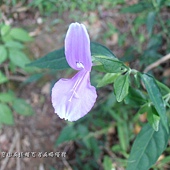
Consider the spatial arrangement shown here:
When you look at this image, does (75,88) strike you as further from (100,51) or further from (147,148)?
(147,148)

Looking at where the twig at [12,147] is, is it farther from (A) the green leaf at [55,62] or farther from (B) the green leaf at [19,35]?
(A) the green leaf at [55,62]

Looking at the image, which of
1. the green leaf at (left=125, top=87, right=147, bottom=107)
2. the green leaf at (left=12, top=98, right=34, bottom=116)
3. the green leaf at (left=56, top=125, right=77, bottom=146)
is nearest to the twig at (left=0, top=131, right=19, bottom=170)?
the green leaf at (left=12, top=98, right=34, bottom=116)

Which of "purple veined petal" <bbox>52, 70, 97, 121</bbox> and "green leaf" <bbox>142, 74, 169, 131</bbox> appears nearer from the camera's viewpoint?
"purple veined petal" <bbox>52, 70, 97, 121</bbox>

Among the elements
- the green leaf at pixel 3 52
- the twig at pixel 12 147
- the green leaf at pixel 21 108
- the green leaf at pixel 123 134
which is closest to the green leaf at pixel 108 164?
the green leaf at pixel 123 134

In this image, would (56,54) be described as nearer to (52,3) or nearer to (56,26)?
(52,3)

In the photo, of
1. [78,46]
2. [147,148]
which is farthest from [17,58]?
[78,46]

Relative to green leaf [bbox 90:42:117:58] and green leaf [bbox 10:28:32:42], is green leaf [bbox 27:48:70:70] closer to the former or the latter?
green leaf [bbox 90:42:117:58]

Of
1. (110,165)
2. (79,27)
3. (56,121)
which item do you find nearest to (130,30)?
(56,121)
